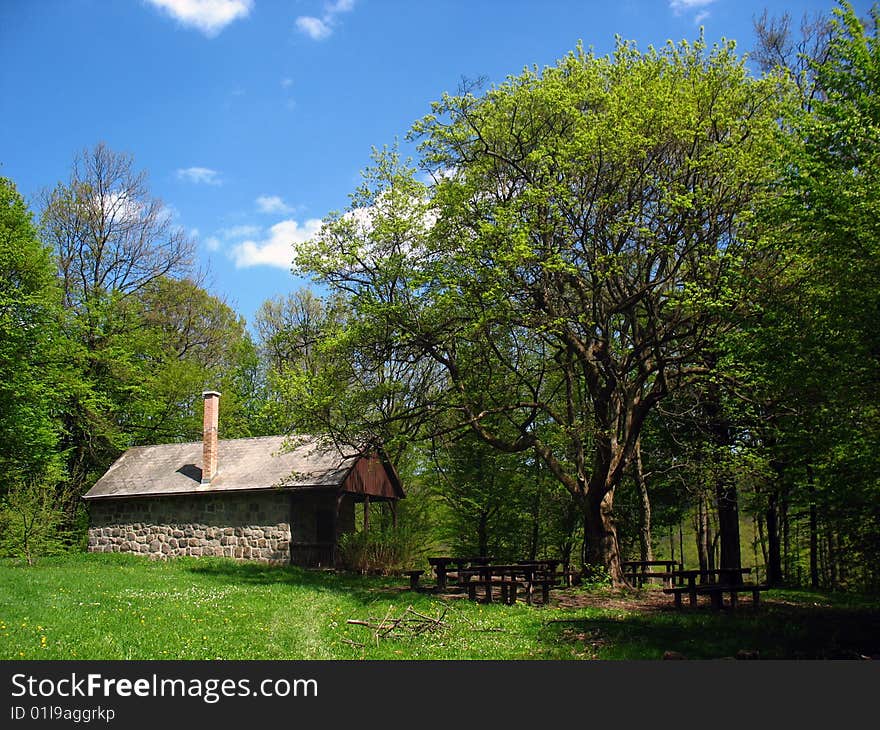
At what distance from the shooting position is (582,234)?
55.8 ft

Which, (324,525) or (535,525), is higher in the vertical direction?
(324,525)

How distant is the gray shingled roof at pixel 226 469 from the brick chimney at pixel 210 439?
0.27 m

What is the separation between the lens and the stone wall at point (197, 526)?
2431cm

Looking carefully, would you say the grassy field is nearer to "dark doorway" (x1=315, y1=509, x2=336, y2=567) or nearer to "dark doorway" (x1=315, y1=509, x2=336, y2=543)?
"dark doorway" (x1=315, y1=509, x2=336, y2=567)

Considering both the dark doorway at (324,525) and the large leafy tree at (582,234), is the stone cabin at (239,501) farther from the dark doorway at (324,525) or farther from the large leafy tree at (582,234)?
the large leafy tree at (582,234)

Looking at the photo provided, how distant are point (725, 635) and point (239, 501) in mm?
17254

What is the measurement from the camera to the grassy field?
9547mm

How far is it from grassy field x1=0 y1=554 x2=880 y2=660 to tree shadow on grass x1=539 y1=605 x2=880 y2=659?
3 centimetres

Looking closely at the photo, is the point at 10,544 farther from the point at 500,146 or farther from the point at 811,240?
the point at 811,240

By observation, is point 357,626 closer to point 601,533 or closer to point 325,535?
point 601,533

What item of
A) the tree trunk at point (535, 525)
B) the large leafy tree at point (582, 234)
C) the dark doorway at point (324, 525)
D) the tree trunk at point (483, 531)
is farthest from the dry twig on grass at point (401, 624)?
the tree trunk at point (483, 531)

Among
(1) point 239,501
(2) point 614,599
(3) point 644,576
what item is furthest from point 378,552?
(2) point 614,599

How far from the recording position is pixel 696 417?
61.9 feet

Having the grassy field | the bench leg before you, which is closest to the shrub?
the grassy field
